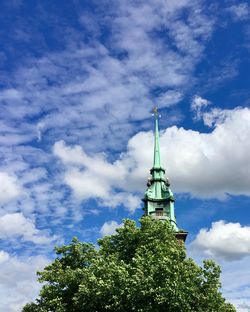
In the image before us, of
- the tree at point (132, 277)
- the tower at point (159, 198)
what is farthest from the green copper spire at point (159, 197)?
the tree at point (132, 277)

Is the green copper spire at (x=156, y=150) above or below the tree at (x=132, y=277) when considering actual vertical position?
above

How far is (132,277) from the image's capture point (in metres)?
36.8

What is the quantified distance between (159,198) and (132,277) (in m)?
46.7

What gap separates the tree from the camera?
3588 centimetres

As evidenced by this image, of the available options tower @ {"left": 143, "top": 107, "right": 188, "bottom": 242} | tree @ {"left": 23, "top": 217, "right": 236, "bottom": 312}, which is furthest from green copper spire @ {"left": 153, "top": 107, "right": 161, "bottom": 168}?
tree @ {"left": 23, "top": 217, "right": 236, "bottom": 312}

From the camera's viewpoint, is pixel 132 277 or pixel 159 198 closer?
pixel 132 277

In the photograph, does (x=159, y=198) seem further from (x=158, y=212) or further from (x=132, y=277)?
(x=132, y=277)

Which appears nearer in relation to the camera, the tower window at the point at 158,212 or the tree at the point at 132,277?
the tree at the point at 132,277

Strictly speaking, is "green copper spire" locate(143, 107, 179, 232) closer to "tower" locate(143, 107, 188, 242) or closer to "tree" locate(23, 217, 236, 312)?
"tower" locate(143, 107, 188, 242)

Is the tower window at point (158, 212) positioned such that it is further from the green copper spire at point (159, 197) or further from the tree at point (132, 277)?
the tree at point (132, 277)

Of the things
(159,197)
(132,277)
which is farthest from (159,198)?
(132,277)

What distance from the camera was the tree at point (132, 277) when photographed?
35875 millimetres

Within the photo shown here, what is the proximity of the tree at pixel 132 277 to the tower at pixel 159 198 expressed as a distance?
31722 mm

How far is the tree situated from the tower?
3172cm
